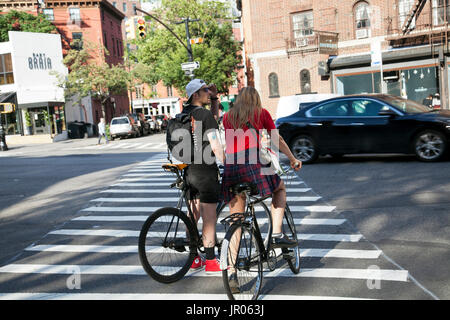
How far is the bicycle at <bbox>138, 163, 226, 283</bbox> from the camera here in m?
4.61

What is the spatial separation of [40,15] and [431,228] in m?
54.4

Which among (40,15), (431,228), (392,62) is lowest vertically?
(431,228)

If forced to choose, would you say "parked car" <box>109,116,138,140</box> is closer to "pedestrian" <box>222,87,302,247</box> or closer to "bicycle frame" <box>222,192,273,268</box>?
"pedestrian" <box>222,87,302,247</box>

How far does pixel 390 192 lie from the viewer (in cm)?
907

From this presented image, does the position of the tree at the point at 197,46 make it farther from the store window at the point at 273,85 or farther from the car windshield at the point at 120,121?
the store window at the point at 273,85

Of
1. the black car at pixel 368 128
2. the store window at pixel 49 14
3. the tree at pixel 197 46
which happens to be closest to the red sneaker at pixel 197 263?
the black car at pixel 368 128

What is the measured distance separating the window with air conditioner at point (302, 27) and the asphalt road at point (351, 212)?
2001cm

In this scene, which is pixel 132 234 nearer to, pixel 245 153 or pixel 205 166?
pixel 205 166

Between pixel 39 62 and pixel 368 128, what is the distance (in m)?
41.7

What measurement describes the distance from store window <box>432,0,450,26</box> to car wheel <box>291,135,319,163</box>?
17.1m

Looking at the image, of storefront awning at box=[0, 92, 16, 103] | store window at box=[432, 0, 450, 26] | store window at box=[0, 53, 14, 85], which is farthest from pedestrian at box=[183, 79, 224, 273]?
store window at box=[0, 53, 14, 85]

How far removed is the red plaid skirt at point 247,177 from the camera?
4.64 metres
